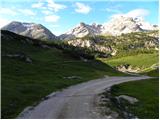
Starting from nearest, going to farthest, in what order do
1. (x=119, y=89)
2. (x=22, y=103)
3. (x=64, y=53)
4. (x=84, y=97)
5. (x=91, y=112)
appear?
(x=91, y=112), (x=22, y=103), (x=84, y=97), (x=119, y=89), (x=64, y=53)

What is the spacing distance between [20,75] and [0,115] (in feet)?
161

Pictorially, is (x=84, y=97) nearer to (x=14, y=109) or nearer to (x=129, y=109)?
(x=129, y=109)

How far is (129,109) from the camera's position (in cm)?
5378

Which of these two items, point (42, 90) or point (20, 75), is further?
point (20, 75)

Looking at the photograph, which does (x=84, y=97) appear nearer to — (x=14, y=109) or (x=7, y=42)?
(x=14, y=109)

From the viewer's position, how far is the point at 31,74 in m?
99.2

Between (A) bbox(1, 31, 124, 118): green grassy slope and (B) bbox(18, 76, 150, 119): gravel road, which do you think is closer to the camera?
(B) bbox(18, 76, 150, 119): gravel road

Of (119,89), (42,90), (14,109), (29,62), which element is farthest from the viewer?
(29,62)

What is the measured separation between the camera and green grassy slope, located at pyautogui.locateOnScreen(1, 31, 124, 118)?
5931 centimetres

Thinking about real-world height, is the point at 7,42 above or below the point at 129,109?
above

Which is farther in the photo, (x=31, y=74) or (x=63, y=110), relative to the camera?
(x=31, y=74)

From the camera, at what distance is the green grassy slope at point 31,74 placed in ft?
195

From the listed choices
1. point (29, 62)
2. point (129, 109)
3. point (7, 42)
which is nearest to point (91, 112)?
point (129, 109)

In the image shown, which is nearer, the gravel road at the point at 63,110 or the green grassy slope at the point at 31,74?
the gravel road at the point at 63,110
